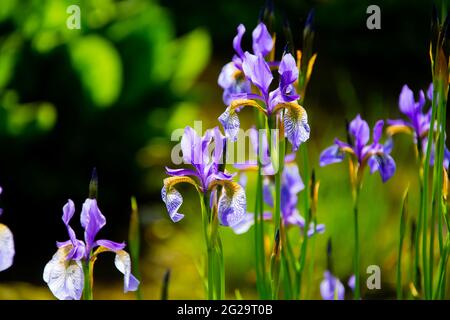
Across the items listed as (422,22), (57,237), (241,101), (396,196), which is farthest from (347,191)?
(422,22)

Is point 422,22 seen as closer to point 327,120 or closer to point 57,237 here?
point 327,120

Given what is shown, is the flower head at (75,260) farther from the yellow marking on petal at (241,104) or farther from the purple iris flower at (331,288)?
the purple iris flower at (331,288)

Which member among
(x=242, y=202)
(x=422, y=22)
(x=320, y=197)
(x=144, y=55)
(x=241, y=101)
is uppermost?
(x=422, y=22)

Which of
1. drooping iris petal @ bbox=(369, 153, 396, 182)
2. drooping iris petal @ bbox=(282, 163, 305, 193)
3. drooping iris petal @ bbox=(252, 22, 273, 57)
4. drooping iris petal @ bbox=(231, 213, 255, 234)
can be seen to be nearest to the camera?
drooping iris petal @ bbox=(252, 22, 273, 57)

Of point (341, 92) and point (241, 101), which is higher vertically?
point (341, 92)

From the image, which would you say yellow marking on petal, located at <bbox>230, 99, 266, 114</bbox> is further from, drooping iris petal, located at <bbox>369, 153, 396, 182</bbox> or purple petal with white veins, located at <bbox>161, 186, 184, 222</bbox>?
drooping iris petal, located at <bbox>369, 153, 396, 182</bbox>

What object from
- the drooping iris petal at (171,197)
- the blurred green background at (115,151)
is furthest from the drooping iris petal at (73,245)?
the blurred green background at (115,151)

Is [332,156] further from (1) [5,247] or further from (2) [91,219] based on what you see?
(1) [5,247]

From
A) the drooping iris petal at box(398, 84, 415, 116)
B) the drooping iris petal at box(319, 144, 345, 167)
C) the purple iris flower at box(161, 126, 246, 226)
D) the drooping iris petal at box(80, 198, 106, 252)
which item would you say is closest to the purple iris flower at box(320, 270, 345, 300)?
the drooping iris petal at box(319, 144, 345, 167)
